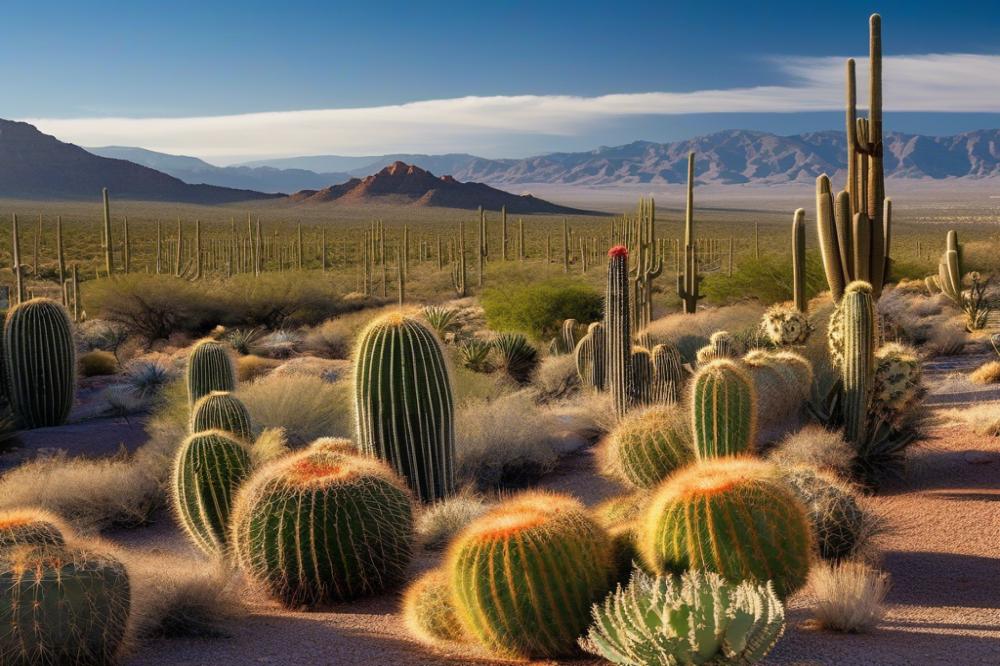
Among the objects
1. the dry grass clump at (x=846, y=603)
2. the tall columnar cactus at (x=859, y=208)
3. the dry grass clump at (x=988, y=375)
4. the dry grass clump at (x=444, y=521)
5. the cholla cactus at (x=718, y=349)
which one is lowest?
the dry grass clump at (x=988, y=375)

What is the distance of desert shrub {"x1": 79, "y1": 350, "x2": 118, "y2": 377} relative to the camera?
21.0 meters

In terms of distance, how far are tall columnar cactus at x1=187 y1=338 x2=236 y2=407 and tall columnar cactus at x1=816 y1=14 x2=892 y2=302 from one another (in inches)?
305

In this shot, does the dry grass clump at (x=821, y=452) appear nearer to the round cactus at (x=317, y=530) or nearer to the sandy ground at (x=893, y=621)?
the sandy ground at (x=893, y=621)

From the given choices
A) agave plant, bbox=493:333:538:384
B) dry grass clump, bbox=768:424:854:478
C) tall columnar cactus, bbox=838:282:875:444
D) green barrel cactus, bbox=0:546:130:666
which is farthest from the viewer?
agave plant, bbox=493:333:538:384

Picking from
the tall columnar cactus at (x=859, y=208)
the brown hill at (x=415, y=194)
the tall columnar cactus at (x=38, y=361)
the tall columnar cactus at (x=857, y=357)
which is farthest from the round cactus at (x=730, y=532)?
the brown hill at (x=415, y=194)

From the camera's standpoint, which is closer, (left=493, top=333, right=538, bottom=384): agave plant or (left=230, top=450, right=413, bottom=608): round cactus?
(left=230, top=450, right=413, bottom=608): round cactus

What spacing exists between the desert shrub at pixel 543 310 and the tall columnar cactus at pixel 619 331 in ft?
37.8

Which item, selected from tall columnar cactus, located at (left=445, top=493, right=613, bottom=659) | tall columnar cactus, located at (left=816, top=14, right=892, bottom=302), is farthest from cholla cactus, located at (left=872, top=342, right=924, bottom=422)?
tall columnar cactus, located at (left=445, top=493, right=613, bottom=659)

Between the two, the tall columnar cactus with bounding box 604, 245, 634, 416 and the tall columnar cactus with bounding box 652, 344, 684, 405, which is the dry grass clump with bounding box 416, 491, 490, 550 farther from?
the tall columnar cactus with bounding box 652, 344, 684, 405

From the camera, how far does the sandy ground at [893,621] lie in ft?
17.0

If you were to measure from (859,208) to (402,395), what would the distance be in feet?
28.0

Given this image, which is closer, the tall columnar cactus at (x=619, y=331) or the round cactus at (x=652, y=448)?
the round cactus at (x=652, y=448)

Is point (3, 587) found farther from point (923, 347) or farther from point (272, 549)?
point (923, 347)

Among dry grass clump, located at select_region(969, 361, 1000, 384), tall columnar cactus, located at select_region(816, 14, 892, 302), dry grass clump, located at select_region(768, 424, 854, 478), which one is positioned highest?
tall columnar cactus, located at select_region(816, 14, 892, 302)
